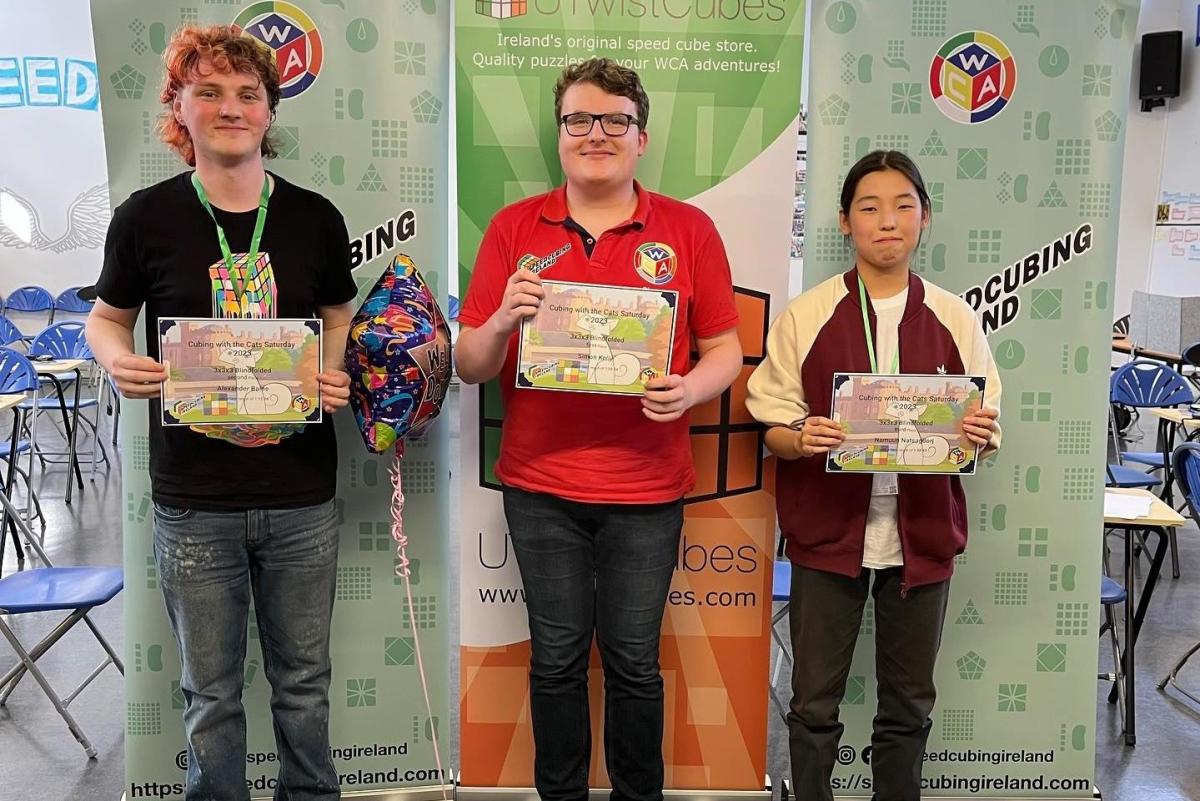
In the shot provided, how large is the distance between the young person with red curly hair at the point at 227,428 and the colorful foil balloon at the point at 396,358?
0.22ft

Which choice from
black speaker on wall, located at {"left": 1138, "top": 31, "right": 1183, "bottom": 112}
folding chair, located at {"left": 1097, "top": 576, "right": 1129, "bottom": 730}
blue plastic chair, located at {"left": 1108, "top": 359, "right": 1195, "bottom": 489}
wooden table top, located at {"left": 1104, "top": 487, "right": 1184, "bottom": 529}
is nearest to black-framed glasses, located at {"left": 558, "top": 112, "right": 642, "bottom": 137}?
wooden table top, located at {"left": 1104, "top": 487, "right": 1184, "bottom": 529}

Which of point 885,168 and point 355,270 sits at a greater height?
point 885,168

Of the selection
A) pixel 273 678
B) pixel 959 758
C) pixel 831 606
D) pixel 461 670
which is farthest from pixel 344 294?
pixel 959 758

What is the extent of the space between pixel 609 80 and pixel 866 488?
1.09 m

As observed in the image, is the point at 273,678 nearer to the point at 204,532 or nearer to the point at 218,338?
the point at 204,532

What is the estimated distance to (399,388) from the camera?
83.1 inches

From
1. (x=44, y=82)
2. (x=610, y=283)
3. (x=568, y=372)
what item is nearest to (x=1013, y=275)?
(x=610, y=283)

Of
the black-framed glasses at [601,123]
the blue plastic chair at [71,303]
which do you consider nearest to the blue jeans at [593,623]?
the black-framed glasses at [601,123]

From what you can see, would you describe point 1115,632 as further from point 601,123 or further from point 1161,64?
point 1161,64

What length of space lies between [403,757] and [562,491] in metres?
1.07

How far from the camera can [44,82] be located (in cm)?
934

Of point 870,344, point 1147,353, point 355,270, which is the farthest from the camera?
point 1147,353

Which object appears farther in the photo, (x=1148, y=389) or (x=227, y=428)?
(x=1148, y=389)

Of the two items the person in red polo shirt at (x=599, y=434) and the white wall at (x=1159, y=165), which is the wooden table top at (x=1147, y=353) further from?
the person in red polo shirt at (x=599, y=434)
